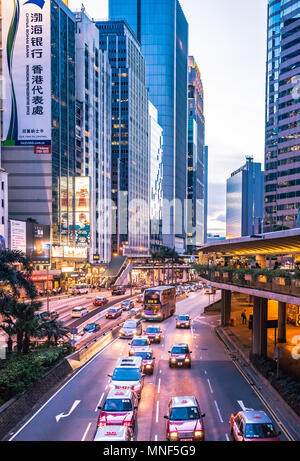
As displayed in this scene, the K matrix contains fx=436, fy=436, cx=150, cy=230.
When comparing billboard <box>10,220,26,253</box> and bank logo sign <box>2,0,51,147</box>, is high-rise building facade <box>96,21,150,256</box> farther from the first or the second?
bank logo sign <box>2,0,51,147</box>

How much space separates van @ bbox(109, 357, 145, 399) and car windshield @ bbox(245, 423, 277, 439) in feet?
25.7

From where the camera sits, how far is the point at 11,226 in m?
75.5

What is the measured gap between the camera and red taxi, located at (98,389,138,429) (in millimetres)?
17531

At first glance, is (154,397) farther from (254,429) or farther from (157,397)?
(254,429)

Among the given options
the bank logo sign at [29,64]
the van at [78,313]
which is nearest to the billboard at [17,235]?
the bank logo sign at [29,64]

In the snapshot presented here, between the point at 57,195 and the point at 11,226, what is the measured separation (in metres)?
24.2

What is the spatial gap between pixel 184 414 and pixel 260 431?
10.1 feet

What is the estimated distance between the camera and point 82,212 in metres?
103

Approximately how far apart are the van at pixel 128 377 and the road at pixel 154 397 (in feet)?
2.86

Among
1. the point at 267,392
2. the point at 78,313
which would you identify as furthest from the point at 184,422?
the point at 78,313

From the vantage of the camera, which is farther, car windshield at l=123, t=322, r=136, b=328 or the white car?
car windshield at l=123, t=322, r=136, b=328

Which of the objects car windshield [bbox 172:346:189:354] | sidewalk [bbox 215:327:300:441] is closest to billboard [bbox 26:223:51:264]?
sidewalk [bbox 215:327:300:441]
